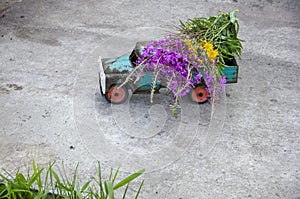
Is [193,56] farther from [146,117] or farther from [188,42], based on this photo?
[146,117]

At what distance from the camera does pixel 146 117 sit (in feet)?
8.38

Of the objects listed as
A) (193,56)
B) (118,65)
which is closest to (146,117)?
(118,65)

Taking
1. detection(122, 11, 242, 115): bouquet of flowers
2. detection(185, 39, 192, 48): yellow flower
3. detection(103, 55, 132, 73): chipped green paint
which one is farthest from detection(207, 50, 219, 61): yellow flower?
detection(103, 55, 132, 73): chipped green paint

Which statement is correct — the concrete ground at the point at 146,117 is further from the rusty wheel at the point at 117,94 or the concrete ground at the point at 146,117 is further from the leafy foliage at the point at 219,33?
the leafy foliage at the point at 219,33

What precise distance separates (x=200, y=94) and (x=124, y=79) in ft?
1.42

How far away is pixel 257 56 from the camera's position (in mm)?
3205

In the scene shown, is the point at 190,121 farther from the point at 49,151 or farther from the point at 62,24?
the point at 62,24

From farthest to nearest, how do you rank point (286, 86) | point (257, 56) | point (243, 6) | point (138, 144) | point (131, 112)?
1. point (243, 6)
2. point (257, 56)
3. point (286, 86)
4. point (131, 112)
5. point (138, 144)

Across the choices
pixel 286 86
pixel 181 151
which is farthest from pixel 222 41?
pixel 181 151

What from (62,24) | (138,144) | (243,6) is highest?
(243,6)

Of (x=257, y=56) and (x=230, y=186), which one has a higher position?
(x=257, y=56)

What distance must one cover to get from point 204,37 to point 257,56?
2.55ft

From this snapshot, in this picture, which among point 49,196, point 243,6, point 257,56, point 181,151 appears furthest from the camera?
point 243,6

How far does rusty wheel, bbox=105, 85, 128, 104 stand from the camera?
8.20ft
